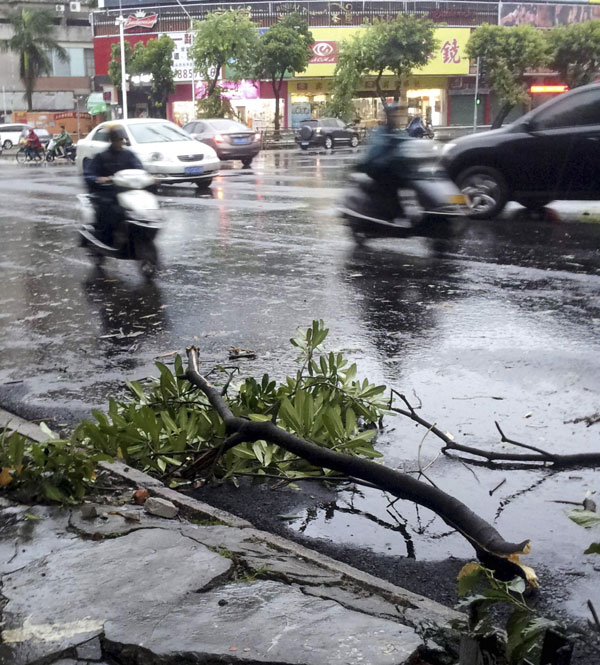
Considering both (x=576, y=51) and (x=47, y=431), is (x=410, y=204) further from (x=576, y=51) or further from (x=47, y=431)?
(x=576, y=51)

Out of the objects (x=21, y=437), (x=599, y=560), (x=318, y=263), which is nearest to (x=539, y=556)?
(x=599, y=560)

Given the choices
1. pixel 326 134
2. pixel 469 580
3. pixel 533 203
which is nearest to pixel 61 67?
pixel 326 134

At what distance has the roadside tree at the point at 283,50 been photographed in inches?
2077

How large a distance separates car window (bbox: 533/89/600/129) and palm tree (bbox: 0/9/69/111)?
60.2 meters

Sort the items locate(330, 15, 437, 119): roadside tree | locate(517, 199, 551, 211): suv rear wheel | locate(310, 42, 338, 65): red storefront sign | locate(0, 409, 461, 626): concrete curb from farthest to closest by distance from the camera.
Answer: locate(310, 42, 338, 65): red storefront sign, locate(330, 15, 437, 119): roadside tree, locate(517, 199, 551, 211): suv rear wheel, locate(0, 409, 461, 626): concrete curb

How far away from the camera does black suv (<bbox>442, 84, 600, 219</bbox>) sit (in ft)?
41.7

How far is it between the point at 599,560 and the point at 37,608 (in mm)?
2096

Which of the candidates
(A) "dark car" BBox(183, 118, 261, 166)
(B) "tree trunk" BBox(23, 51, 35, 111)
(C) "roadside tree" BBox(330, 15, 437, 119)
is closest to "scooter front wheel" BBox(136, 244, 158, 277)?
(A) "dark car" BBox(183, 118, 261, 166)

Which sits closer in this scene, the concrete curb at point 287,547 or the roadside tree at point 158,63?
the concrete curb at point 287,547

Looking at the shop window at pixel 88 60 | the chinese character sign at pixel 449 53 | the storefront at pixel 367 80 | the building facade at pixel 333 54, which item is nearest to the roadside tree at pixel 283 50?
the building facade at pixel 333 54

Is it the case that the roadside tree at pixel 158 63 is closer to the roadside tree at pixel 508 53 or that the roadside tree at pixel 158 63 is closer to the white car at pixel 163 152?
the roadside tree at pixel 508 53

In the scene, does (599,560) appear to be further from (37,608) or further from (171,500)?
(37,608)

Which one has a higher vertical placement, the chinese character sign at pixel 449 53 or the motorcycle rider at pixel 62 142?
the chinese character sign at pixel 449 53

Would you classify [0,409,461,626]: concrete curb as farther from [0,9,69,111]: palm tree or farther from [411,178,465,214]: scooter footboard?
[0,9,69,111]: palm tree
